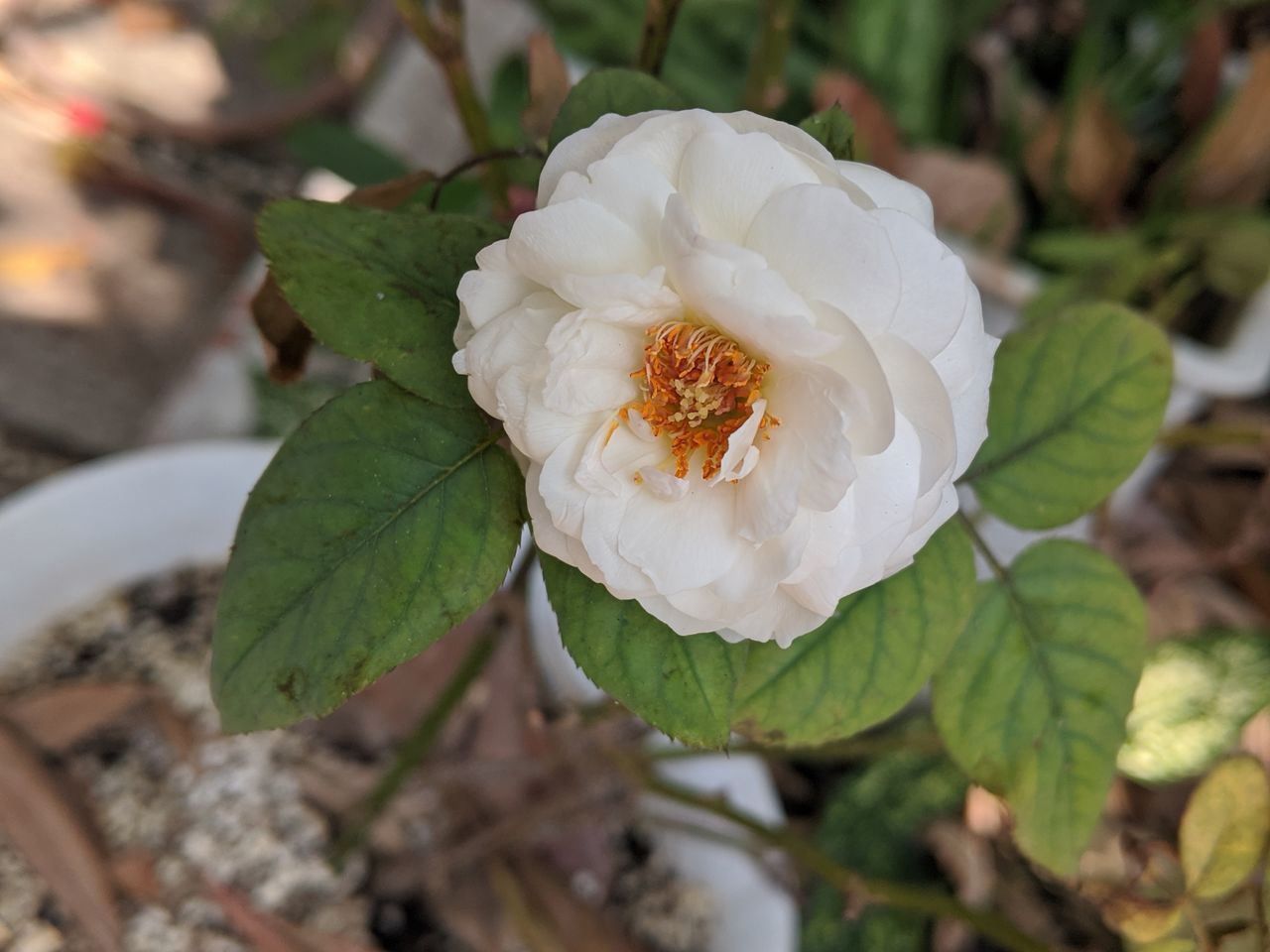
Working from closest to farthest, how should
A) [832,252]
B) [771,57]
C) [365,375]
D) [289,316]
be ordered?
[832,252] → [289,316] → [771,57] → [365,375]

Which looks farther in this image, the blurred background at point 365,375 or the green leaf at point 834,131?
the blurred background at point 365,375

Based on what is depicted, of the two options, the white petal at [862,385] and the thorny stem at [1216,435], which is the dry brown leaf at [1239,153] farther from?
the white petal at [862,385]

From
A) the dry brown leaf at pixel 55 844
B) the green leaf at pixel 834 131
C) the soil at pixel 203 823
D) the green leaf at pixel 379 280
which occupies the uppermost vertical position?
the green leaf at pixel 834 131

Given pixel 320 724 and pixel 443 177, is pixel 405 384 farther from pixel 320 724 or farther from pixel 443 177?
pixel 320 724

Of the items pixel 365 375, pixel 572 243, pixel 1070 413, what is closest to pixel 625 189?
pixel 572 243

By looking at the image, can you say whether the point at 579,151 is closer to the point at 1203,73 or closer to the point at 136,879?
the point at 136,879

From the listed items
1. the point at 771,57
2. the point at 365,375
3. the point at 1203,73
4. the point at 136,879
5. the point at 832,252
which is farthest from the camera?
the point at 1203,73

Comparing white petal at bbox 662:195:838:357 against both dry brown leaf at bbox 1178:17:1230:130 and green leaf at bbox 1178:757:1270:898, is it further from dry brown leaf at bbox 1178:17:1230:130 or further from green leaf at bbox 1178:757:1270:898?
dry brown leaf at bbox 1178:17:1230:130

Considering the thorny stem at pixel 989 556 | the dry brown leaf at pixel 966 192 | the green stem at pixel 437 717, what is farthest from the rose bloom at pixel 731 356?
the dry brown leaf at pixel 966 192
